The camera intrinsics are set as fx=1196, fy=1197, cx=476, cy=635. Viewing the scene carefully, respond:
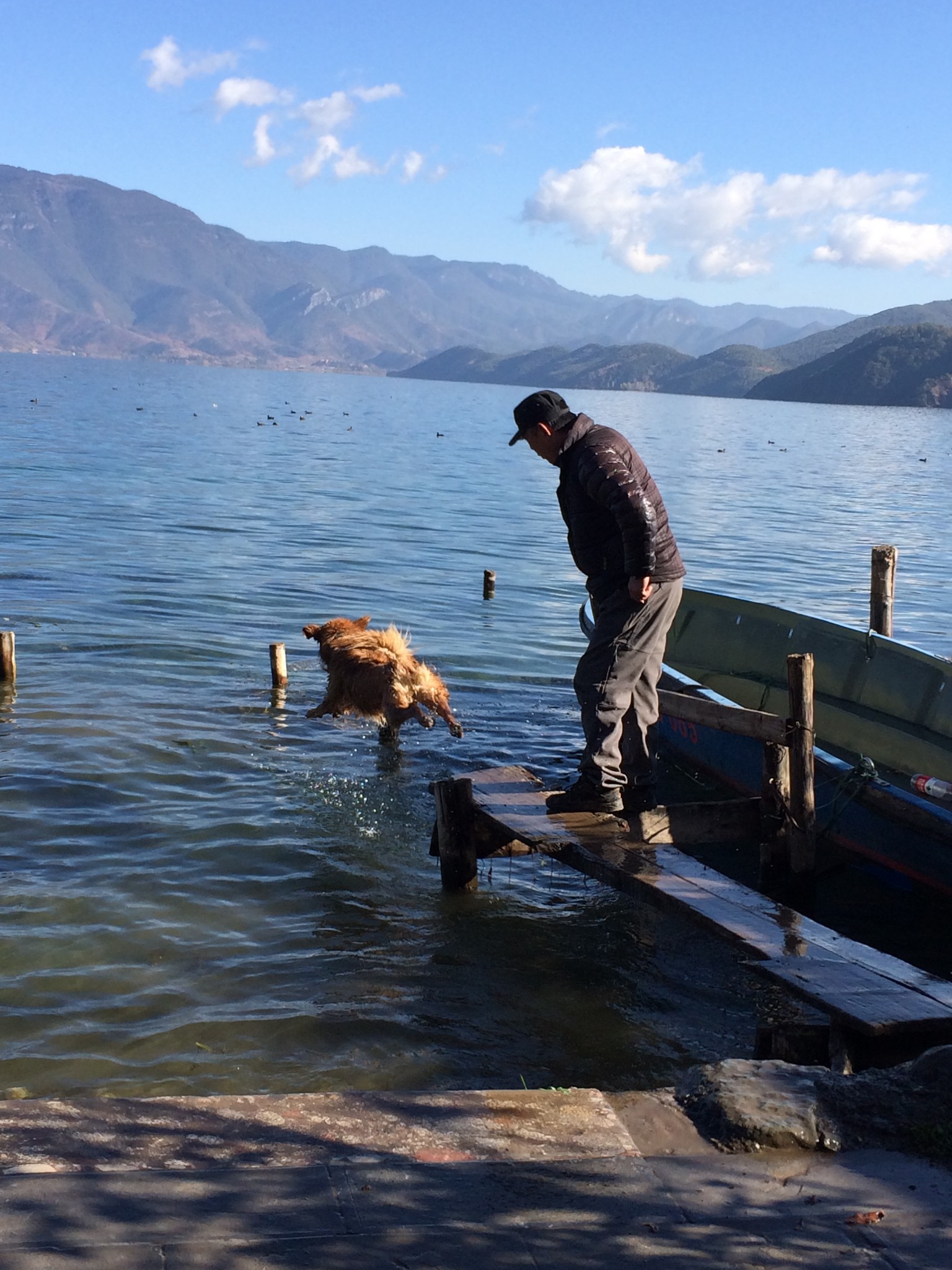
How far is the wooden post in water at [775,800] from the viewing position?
8594 mm

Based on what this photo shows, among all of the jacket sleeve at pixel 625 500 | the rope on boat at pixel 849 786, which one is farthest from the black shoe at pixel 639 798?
the jacket sleeve at pixel 625 500

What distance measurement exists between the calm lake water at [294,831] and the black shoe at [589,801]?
2.89ft

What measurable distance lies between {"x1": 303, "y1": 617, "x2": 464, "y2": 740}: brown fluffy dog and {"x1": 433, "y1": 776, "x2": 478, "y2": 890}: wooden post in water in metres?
2.80

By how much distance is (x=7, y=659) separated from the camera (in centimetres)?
1295

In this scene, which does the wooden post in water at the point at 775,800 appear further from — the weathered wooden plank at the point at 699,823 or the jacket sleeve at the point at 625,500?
the jacket sleeve at the point at 625,500

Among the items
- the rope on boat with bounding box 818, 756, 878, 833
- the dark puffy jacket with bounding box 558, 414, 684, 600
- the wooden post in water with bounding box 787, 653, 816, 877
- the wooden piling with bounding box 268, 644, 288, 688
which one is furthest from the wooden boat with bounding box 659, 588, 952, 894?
the wooden piling with bounding box 268, 644, 288, 688

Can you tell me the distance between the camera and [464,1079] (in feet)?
19.8

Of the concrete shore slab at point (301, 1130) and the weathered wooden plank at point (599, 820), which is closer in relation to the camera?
the concrete shore slab at point (301, 1130)

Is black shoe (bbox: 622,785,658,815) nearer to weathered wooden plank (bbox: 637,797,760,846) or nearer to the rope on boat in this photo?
weathered wooden plank (bbox: 637,797,760,846)

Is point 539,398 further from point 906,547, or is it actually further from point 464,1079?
point 906,547

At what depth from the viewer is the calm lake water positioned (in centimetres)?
645

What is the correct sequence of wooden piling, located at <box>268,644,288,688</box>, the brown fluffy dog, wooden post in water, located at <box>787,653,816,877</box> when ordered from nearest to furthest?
wooden post in water, located at <box>787,653,816,877</box>, the brown fluffy dog, wooden piling, located at <box>268,644,288,688</box>

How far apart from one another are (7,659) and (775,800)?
8494 mm

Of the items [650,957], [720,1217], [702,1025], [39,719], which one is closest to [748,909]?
[702,1025]
